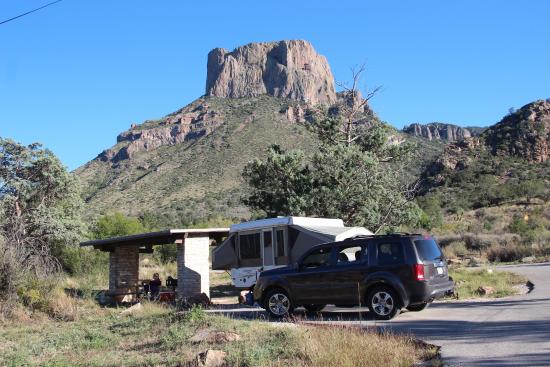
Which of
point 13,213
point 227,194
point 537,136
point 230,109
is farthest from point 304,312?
point 230,109

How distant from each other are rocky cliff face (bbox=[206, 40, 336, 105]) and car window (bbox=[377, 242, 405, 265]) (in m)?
99.6

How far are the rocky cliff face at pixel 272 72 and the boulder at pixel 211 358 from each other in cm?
10383

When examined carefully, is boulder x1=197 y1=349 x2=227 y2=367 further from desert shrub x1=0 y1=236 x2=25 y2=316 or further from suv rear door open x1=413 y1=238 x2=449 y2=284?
desert shrub x1=0 y1=236 x2=25 y2=316

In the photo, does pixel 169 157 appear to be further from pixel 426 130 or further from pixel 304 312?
pixel 304 312

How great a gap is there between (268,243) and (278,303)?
509 cm

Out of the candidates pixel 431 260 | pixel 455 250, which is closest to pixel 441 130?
pixel 455 250

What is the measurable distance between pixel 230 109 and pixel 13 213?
2730 inches

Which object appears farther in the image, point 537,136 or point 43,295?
point 537,136

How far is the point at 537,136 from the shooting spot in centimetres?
6581

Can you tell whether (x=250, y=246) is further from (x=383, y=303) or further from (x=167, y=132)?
(x=167, y=132)

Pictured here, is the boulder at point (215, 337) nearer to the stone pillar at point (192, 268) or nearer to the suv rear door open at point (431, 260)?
the suv rear door open at point (431, 260)

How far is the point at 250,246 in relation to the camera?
61.4 feet

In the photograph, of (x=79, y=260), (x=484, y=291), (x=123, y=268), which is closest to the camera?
(x=484, y=291)

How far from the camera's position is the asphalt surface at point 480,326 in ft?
25.2
